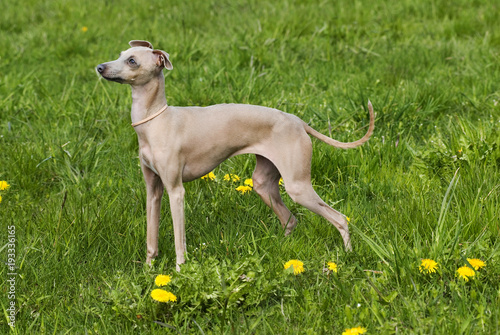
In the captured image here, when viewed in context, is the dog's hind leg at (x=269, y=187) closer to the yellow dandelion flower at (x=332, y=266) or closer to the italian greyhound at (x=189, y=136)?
the italian greyhound at (x=189, y=136)

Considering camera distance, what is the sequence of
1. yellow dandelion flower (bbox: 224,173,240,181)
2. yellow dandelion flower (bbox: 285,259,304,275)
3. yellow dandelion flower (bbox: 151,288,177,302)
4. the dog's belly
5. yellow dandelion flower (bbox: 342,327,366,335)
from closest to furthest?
yellow dandelion flower (bbox: 342,327,366,335) → yellow dandelion flower (bbox: 151,288,177,302) → yellow dandelion flower (bbox: 285,259,304,275) → the dog's belly → yellow dandelion flower (bbox: 224,173,240,181)

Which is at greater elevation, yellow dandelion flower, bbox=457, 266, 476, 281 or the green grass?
yellow dandelion flower, bbox=457, 266, 476, 281

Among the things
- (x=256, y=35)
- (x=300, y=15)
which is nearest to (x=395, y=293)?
(x=256, y=35)

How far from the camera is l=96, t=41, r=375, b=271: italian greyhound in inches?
122

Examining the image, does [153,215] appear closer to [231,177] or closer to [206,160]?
[206,160]

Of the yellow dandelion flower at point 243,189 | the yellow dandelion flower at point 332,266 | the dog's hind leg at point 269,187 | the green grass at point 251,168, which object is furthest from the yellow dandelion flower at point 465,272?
the yellow dandelion flower at point 243,189

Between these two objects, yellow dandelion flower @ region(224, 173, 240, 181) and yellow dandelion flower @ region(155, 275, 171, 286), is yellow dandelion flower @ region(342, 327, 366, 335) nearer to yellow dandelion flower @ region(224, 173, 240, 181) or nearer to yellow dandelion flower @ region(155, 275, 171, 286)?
yellow dandelion flower @ region(155, 275, 171, 286)

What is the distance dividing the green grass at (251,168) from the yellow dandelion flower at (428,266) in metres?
0.04

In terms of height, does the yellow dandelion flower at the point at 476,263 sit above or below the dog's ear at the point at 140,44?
below

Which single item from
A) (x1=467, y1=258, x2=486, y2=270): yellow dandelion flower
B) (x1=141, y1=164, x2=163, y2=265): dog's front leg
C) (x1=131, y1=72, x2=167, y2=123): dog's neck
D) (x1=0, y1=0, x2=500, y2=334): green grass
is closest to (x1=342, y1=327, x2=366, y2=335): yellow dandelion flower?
(x1=0, y1=0, x2=500, y2=334): green grass

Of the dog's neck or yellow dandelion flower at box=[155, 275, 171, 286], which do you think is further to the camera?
the dog's neck

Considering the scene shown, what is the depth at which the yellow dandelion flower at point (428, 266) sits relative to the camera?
2855 mm

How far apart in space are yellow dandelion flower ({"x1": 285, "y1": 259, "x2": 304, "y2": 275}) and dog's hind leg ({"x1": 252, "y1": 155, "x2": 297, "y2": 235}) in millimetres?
510

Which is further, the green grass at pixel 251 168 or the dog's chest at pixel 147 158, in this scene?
the dog's chest at pixel 147 158
